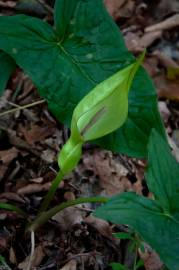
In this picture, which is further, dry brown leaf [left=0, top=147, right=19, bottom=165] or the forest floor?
dry brown leaf [left=0, top=147, right=19, bottom=165]

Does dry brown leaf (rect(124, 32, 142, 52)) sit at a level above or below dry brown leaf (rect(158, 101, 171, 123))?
above

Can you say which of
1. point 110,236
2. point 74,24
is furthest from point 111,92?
point 110,236

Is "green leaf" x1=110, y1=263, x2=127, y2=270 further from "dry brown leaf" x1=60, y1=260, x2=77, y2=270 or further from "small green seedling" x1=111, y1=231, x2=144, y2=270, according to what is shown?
"dry brown leaf" x1=60, y1=260, x2=77, y2=270

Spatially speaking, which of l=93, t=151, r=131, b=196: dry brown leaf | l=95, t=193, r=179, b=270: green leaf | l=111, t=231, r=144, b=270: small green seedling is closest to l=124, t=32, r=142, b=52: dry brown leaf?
l=93, t=151, r=131, b=196: dry brown leaf

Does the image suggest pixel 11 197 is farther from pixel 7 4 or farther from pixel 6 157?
pixel 7 4

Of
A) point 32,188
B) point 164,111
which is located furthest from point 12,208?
point 164,111

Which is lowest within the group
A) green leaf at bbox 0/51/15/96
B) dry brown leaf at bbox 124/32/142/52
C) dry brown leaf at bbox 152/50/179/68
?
dry brown leaf at bbox 152/50/179/68

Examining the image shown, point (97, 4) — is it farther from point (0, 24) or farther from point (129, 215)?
point (129, 215)
